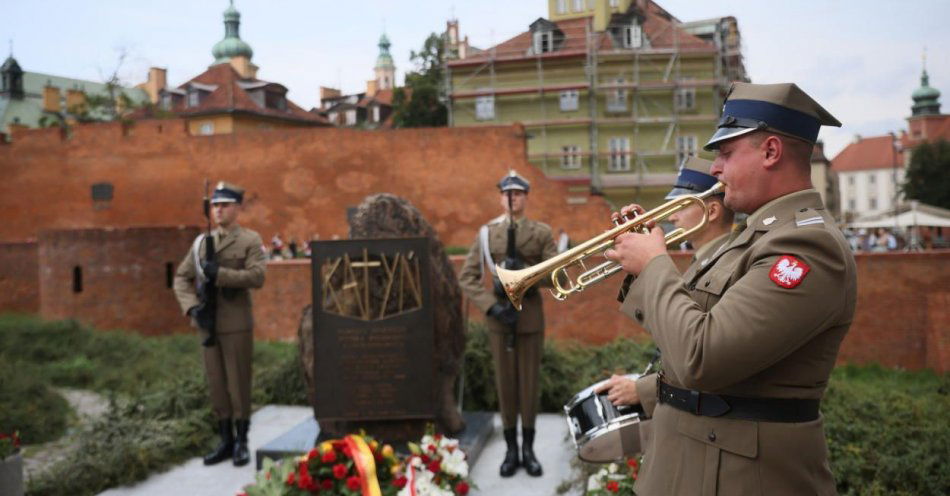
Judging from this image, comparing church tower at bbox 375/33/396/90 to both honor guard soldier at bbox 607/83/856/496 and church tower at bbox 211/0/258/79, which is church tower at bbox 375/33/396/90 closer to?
church tower at bbox 211/0/258/79

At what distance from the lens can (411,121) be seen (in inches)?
1596

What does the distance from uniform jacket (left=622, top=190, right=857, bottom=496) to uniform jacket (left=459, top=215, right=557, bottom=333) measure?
3.59m

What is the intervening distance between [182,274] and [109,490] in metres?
1.79

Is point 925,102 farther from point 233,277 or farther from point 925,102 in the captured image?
point 233,277

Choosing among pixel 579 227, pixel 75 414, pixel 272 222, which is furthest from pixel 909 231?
pixel 75 414

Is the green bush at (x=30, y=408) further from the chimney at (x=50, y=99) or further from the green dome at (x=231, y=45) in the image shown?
the green dome at (x=231, y=45)

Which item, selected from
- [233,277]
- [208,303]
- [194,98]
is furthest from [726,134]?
[194,98]

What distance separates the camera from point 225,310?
21.2 ft

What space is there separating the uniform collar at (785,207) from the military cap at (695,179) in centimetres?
143

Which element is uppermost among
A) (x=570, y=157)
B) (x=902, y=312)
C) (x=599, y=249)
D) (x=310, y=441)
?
(x=570, y=157)

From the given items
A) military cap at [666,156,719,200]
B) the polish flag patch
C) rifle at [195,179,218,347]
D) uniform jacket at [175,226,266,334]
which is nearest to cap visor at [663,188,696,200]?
military cap at [666,156,719,200]

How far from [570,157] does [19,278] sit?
22.2 m

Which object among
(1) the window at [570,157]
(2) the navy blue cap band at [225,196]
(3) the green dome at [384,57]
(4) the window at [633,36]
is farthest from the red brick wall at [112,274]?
(3) the green dome at [384,57]

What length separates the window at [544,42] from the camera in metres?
33.8
